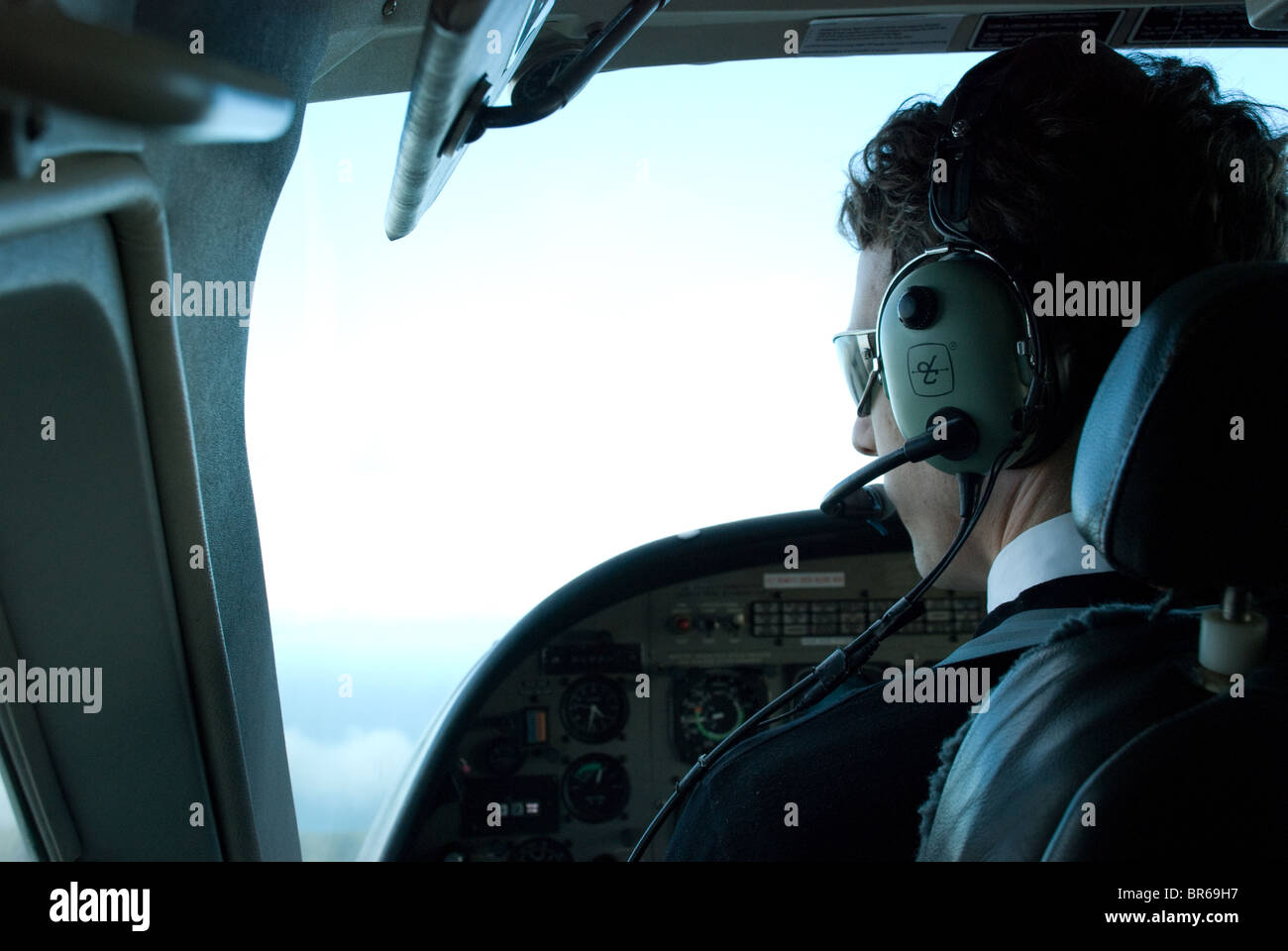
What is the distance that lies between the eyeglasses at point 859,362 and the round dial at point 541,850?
158 centimetres

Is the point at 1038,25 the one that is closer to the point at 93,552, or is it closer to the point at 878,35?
the point at 878,35

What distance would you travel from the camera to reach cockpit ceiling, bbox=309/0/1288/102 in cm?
123

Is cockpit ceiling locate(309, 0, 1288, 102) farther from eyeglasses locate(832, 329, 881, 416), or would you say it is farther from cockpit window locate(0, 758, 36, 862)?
cockpit window locate(0, 758, 36, 862)

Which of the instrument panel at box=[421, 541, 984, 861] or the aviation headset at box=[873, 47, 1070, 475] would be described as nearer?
the aviation headset at box=[873, 47, 1070, 475]

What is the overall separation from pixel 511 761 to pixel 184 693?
1452 mm

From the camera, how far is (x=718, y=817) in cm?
85

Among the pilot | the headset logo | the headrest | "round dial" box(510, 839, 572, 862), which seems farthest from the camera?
"round dial" box(510, 839, 572, 862)

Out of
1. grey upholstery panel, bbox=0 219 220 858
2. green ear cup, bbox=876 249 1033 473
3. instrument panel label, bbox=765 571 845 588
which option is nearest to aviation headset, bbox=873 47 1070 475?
green ear cup, bbox=876 249 1033 473

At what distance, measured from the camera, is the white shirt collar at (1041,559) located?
0.88 metres

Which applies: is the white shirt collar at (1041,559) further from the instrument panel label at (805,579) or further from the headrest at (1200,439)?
the instrument panel label at (805,579)

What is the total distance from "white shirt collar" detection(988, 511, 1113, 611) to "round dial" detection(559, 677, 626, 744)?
1.49m

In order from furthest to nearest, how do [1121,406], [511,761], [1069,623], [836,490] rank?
[511,761]
[836,490]
[1069,623]
[1121,406]

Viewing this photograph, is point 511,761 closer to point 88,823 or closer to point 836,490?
point 88,823
